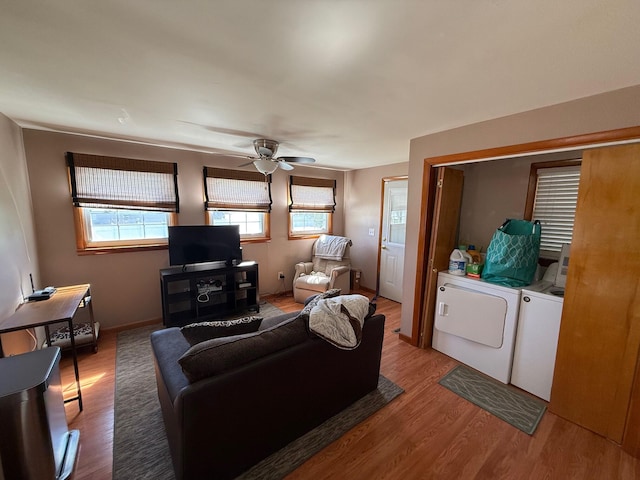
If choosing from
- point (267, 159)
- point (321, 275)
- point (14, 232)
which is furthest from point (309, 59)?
point (321, 275)

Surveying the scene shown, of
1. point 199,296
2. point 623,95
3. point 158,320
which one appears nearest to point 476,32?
point 623,95

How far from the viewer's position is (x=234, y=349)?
1378 mm

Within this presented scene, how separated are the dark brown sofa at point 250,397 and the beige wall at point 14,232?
1.27 meters

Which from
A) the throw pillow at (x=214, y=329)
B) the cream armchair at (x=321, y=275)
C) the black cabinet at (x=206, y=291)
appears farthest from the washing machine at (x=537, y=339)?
the black cabinet at (x=206, y=291)

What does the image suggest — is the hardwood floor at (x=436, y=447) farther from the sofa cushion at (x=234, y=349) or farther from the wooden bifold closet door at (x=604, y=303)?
the sofa cushion at (x=234, y=349)

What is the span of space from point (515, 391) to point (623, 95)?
7.58 ft

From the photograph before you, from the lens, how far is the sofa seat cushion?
3984mm

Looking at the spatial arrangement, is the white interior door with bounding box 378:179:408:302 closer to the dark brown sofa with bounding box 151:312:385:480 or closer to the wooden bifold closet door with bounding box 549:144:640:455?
the wooden bifold closet door with bounding box 549:144:640:455

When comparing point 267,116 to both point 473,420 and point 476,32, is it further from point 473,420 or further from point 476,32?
point 473,420

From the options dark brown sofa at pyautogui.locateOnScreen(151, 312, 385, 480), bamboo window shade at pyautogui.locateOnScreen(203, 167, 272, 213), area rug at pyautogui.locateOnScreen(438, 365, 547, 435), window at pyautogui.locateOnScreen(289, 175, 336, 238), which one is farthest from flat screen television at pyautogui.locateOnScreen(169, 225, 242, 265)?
area rug at pyautogui.locateOnScreen(438, 365, 547, 435)

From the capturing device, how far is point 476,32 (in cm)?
108

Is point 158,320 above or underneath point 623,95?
underneath

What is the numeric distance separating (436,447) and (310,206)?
12.2ft

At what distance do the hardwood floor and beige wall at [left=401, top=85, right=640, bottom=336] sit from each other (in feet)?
3.49
